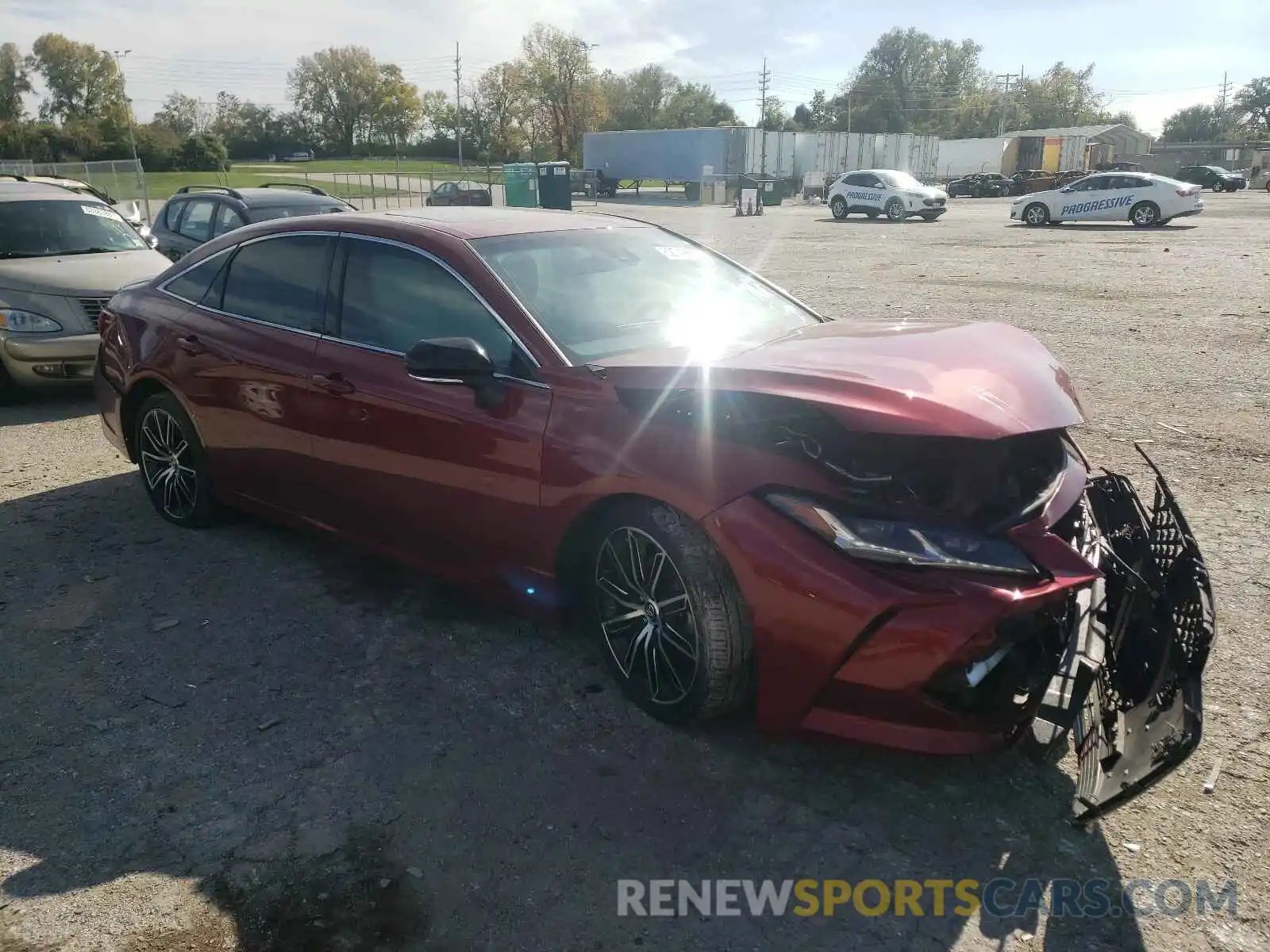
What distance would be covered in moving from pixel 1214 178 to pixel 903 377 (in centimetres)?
6189

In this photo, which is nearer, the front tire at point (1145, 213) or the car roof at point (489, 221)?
the car roof at point (489, 221)

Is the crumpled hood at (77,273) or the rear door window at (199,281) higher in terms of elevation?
the rear door window at (199,281)

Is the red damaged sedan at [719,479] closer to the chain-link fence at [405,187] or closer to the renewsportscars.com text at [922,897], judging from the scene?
the renewsportscars.com text at [922,897]

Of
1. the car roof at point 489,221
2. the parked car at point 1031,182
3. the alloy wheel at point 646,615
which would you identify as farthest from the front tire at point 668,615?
the parked car at point 1031,182

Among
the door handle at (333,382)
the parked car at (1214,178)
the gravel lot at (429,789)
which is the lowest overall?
the gravel lot at (429,789)

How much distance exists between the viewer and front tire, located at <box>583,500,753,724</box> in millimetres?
2922

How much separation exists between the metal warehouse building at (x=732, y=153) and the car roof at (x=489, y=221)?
48313 millimetres

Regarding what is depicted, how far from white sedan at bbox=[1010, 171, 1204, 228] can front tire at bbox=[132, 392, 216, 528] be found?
2834 cm

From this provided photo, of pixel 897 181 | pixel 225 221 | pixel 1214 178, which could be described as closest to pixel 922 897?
pixel 225 221

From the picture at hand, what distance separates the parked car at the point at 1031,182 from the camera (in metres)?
48.8

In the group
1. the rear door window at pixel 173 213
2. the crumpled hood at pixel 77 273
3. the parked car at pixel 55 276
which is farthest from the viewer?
the rear door window at pixel 173 213

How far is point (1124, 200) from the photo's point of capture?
27.5m

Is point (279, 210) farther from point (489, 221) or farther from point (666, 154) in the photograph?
point (666, 154)

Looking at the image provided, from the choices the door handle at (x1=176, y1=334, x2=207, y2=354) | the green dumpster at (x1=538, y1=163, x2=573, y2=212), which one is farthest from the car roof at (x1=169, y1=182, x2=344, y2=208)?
the green dumpster at (x1=538, y1=163, x2=573, y2=212)
